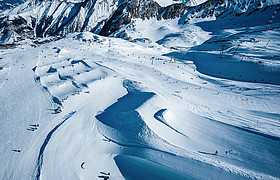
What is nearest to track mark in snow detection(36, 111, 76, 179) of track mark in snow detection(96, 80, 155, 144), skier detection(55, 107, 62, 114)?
skier detection(55, 107, 62, 114)

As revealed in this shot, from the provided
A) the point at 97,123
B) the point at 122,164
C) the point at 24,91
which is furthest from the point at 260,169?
the point at 24,91

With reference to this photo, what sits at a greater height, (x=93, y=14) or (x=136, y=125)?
(x=93, y=14)

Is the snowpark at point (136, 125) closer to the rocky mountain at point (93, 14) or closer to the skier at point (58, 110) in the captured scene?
the skier at point (58, 110)

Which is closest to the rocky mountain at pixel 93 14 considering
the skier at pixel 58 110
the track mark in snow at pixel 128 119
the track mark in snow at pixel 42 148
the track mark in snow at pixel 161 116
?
the track mark in snow at pixel 128 119

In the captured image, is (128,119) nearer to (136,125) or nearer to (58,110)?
(136,125)

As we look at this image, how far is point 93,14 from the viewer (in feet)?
434

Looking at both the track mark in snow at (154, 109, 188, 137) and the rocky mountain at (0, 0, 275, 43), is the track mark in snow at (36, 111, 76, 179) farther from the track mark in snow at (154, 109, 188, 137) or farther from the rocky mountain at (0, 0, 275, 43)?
the rocky mountain at (0, 0, 275, 43)

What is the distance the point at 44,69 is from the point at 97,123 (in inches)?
847

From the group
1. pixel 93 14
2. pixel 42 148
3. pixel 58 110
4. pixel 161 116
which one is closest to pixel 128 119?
pixel 161 116

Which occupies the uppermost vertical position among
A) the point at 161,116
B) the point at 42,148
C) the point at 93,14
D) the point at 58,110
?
the point at 93,14

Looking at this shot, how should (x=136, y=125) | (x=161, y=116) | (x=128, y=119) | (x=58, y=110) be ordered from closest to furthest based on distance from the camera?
(x=136, y=125) → (x=128, y=119) → (x=161, y=116) → (x=58, y=110)

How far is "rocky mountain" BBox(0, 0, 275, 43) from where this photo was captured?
9950 cm

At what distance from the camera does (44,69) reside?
84.9 ft

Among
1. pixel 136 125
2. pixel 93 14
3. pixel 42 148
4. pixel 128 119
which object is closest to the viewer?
pixel 42 148
